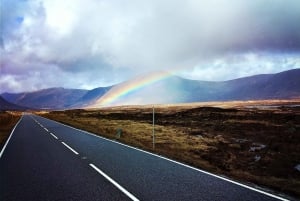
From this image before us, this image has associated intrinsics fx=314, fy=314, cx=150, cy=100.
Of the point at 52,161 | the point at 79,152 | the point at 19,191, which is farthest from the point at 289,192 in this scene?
the point at 79,152

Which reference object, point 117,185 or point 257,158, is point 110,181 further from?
point 257,158

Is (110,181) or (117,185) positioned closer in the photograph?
(117,185)

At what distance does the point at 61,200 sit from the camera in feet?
26.3

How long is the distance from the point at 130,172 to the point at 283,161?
45.3 ft

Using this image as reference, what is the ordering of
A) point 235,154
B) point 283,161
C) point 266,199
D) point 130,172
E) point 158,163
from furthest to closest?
1. point 235,154
2. point 283,161
3. point 158,163
4. point 130,172
5. point 266,199

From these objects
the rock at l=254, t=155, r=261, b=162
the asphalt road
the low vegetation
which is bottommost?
the rock at l=254, t=155, r=261, b=162

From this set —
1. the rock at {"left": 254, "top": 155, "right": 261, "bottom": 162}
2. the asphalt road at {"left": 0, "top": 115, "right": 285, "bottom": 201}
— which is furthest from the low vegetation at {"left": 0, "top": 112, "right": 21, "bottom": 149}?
the rock at {"left": 254, "top": 155, "right": 261, "bottom": 162}

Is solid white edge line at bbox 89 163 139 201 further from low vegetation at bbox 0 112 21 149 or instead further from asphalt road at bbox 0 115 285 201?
low vegetation at bbox 0 112 21 149

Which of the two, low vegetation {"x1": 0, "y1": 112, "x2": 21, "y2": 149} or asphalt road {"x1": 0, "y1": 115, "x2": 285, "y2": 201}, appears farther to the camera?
low vegetation {"x1": 0, "y1": 112, "x2": 21, "y2": 149}

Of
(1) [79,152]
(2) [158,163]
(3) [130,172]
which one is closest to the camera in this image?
(3) [130,172]

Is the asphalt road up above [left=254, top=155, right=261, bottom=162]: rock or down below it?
above

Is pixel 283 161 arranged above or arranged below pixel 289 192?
below

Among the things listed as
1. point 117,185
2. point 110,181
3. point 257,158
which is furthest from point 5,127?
point 117,185

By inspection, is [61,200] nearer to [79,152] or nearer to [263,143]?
[79,152]
